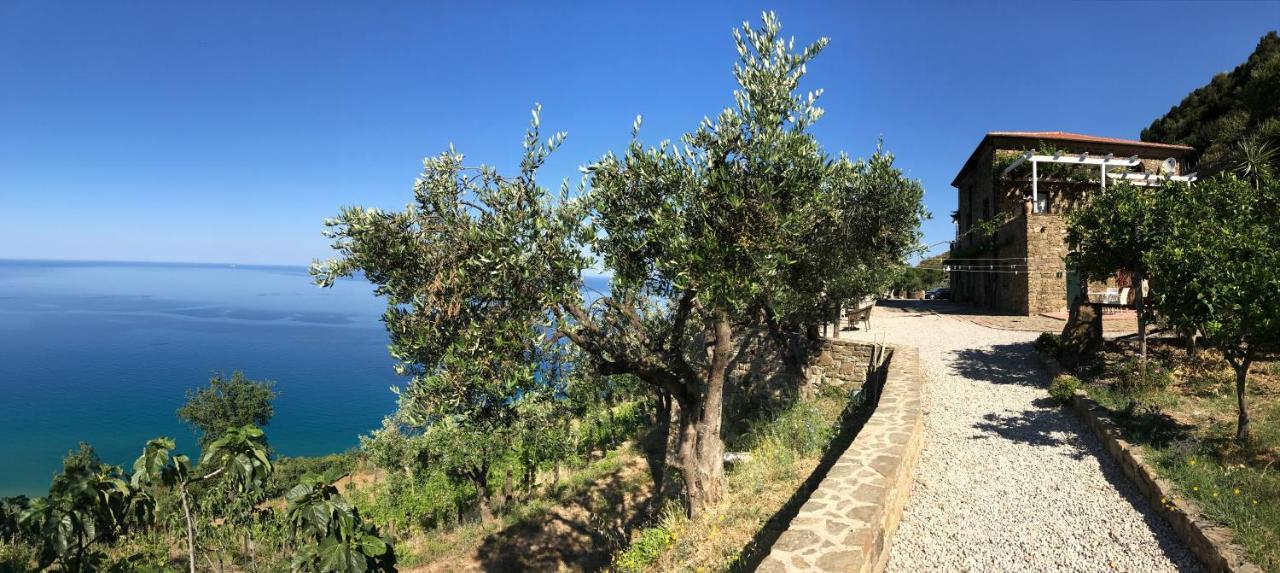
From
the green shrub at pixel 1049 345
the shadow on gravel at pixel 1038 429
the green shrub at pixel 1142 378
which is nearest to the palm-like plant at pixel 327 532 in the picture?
the shadow on gravel at pixel 1038 429

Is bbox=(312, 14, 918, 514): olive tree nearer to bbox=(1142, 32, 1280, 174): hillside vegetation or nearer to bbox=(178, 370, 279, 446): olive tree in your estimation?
bbox=(1142, 32, 1280, 174): hillside vegetation

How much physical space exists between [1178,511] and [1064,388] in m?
6.53

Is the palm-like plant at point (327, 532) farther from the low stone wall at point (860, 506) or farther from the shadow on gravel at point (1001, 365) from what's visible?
the shadow on gravel at point (1001, 365)

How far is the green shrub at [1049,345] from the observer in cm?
1667

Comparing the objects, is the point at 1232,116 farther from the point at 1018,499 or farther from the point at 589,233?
the point at 589,233

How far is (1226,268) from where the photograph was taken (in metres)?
9.11

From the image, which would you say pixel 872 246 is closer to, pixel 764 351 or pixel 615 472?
pixel 764 351

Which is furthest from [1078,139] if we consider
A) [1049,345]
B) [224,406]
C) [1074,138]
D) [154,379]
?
[154,379]

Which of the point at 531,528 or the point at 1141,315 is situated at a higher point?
→ the point at 1141,315

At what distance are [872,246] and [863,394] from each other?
4375 millimetres

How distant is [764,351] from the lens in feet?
60.8

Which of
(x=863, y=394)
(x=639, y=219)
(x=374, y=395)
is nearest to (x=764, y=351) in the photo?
(x=863, y=394)

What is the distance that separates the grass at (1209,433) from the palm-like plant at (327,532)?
8.69m

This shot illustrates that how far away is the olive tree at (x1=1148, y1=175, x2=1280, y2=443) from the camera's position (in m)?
8.16
